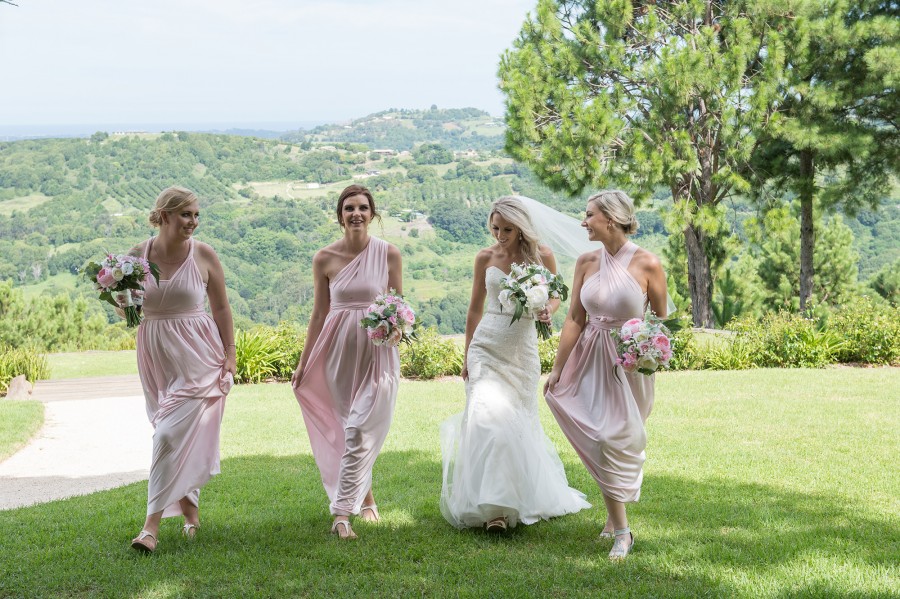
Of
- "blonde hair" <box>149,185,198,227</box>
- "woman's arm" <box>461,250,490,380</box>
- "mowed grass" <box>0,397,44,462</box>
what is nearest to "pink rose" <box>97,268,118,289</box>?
"blonde hair" <box>149,185,198,227</box>

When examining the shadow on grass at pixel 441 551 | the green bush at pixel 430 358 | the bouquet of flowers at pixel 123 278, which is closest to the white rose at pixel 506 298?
the shadow on grass at pixel 441 551

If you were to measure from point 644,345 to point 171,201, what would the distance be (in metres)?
2.79

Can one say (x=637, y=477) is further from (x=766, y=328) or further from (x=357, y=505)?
(x=766, y=328)

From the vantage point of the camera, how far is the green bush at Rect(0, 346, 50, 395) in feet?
42.0

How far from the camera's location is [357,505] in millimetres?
5059

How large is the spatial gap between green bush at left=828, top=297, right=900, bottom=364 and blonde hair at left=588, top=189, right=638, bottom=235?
9988mm

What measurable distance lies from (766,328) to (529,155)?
28.6 ft

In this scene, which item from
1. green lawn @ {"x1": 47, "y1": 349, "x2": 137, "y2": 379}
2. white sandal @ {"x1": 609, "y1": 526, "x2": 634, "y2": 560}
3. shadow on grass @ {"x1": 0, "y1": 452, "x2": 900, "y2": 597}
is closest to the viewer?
shadow on grass @ {"x1": 0, "y1": 452, "x2": 900, "y2": 597}

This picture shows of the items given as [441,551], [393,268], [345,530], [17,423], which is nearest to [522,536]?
[441,551]

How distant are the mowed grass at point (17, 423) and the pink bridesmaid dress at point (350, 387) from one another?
501cm

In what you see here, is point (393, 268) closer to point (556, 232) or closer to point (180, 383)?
point (556, 232)

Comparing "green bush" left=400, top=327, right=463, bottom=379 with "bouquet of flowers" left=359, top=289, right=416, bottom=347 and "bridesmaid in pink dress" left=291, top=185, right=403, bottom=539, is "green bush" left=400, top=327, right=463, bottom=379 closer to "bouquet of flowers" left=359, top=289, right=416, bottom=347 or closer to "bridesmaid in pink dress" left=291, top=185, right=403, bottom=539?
"bridesmaid in pink dress" left=291, top=185, right=403, bottom=539

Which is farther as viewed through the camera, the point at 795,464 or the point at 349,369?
the point at 795,464

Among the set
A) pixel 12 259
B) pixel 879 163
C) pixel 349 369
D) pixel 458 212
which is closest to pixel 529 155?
pixel 879 163
